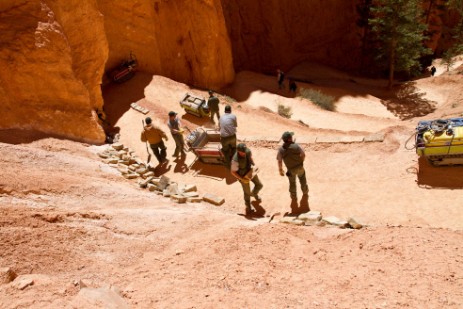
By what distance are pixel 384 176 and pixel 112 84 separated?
Result: 11.5 meters

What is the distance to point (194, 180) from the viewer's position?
1085 centimetres

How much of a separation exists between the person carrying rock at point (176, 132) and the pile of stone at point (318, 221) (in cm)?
448

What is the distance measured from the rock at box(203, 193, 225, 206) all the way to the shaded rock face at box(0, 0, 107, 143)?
4.45 meters

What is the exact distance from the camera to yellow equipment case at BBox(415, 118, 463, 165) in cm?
851

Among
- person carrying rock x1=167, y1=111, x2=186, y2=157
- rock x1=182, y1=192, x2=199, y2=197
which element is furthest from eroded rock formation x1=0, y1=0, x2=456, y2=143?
rock x1=182, y1=192, x2=199, y2=197

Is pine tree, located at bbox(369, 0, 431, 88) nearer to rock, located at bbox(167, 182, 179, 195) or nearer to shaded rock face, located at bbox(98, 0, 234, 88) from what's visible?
shaded rock face, located at bbox(98, 0, 234, 88)

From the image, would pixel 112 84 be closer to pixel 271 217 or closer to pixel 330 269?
pixel 271 217

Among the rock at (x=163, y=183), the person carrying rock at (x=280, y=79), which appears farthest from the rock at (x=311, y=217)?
the person carrying rock at (x=280, y=79)

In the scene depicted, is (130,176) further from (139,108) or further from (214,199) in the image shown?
(139,108)

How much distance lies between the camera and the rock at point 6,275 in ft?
15.1

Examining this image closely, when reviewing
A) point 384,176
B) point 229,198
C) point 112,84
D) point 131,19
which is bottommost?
point 229,198

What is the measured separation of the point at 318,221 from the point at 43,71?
27.6 feet

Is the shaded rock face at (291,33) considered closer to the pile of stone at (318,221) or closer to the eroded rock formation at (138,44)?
the eroded rock formation at (138,44)

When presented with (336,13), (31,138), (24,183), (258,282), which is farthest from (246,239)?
(336,13)
